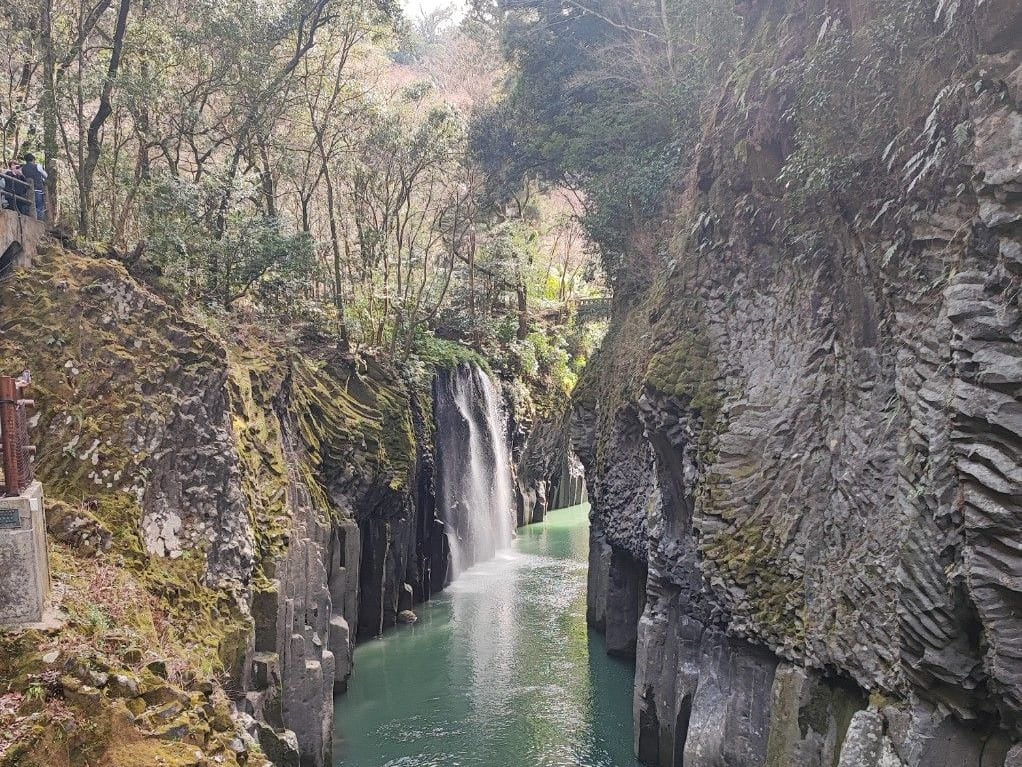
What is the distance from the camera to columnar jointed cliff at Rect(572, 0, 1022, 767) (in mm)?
7055

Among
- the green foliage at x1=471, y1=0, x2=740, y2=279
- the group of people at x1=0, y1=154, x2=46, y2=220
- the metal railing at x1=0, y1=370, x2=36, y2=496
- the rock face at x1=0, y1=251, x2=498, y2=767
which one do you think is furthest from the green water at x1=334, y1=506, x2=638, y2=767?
the group of people at x1=0, y1=154, x2=46, y2=220

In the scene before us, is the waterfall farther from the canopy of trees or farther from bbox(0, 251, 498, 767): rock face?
bbox(0, 251, 498, 767): rock face

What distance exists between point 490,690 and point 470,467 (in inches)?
485

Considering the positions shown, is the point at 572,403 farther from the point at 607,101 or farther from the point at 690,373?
the point at 690,373

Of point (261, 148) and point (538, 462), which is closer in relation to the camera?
point (261, 148)

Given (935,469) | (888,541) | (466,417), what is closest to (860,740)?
(888,541)

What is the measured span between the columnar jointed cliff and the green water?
6.26ft

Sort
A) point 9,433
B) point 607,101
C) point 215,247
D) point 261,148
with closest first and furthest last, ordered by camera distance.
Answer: point 9,433
point 215,247
point 607,101
point 261,148

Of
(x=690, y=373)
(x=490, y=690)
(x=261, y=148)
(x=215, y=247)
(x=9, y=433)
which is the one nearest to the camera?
(x=9, y=433)

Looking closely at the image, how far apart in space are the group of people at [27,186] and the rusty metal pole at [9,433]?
221 inches

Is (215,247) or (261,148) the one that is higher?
(261,148)

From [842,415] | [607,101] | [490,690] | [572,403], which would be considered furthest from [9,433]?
[607,101]

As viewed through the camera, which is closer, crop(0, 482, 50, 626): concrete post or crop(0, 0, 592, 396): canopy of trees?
crop(0, 482, 50, 626): concrete post

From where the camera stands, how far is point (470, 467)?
1157 inches
